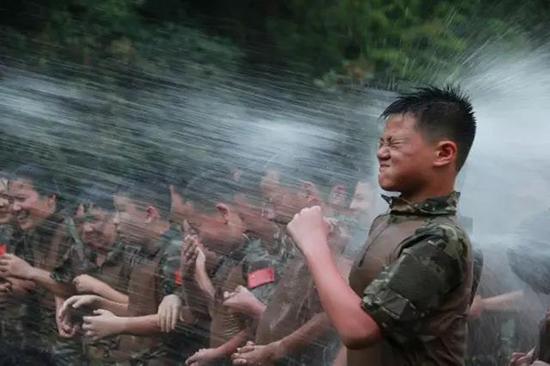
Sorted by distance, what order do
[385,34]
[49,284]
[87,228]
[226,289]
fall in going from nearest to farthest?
[226,289], [87,228], [49,284], [385,34]

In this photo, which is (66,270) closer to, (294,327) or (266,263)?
(266,263)

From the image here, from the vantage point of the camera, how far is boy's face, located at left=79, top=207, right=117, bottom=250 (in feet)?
16.6

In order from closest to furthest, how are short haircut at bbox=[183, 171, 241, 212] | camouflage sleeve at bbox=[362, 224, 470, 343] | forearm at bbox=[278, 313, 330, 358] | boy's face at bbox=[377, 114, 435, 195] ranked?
camouflage sleeve at bbox=[362, 224, 470, 343] < boy's face at bbox=[377, 114, 435, 195] < forearm at bbox=[278, 313, 330, 358] < short haircut at bbox=[183, 171, 241, 212]

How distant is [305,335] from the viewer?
400 cm

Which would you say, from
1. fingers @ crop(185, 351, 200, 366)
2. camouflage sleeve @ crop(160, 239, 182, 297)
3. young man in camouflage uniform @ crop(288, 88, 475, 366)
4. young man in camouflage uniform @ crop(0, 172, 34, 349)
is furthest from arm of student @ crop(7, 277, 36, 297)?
young man in camouflage uniform @ crop(288, 88, 475, 366)

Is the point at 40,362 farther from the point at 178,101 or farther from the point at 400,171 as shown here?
the point at 400,171

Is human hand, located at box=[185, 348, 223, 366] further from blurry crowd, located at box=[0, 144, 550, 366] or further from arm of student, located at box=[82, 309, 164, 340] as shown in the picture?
arm of student, located at box=[82, 309, 164, 340]

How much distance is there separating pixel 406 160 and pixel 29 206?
3.53 meters

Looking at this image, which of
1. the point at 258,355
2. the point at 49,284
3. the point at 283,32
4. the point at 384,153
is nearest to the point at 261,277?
the point at 258,355

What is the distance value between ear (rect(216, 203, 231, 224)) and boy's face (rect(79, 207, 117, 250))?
640 mm

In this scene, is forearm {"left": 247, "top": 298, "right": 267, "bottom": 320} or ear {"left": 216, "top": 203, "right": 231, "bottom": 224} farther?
ear {"left": 216, "top": 203, "right": 231, "bottom": 224}

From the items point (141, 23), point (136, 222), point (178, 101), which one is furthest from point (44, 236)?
point (141, 23)

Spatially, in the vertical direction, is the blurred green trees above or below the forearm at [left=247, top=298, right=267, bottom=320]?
above

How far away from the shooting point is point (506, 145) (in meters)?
4.40
